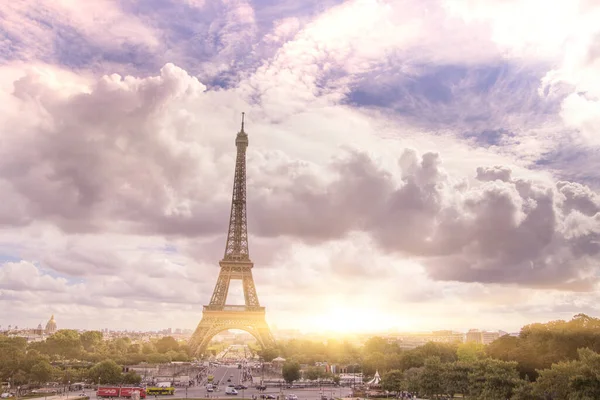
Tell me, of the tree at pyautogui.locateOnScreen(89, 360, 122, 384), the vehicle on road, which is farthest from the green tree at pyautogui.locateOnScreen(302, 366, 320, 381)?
the tree at pyautogui.locateOnScreen(89, 360, 122, 384)

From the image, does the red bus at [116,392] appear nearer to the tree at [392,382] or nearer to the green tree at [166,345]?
the tree at [392,382]

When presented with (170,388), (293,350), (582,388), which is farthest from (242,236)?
(582,388)

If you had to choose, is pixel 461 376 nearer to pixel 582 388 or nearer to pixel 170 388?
pixel 582 388

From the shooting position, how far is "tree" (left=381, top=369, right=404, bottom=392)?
253ft

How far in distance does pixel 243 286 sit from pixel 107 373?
39151 millimetres

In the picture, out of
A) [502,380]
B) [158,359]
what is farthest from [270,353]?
[502,380]

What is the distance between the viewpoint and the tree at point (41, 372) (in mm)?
84938

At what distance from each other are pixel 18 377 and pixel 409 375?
58.9m

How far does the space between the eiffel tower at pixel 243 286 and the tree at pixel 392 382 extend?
1834 inches

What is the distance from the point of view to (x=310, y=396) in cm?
8188

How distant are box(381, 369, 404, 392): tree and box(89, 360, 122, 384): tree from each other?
4226cm

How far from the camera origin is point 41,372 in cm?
8525

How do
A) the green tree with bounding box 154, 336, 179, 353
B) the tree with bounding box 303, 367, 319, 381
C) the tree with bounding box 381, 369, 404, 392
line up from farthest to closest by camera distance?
the green tree with bounding box 154, 336, 179, 353 < the tree with bounding box 303, 367, 319, 381 < the tree with bounding box 381, 369, 404, 392

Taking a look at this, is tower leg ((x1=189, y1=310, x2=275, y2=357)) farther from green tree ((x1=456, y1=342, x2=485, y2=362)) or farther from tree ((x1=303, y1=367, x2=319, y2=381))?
green tree ((x1=456, y1=342, x2=485, y2=362))
